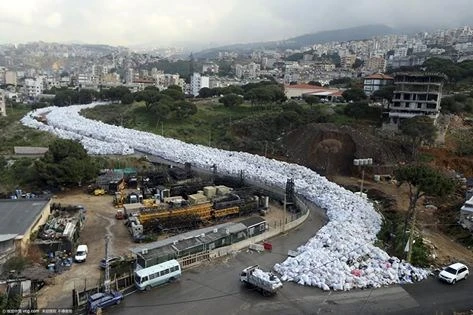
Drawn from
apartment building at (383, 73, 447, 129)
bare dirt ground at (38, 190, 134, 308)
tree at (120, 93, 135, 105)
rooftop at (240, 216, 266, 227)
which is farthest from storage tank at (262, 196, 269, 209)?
tree at (120, 93, 135, 105)

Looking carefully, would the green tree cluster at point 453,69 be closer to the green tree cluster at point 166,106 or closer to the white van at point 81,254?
the green tree cluster at point 166,106

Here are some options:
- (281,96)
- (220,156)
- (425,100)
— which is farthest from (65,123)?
(425,100)

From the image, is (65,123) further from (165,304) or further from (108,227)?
(165,304)

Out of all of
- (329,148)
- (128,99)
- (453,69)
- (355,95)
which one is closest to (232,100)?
(355,95)

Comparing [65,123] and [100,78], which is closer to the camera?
[65,123]

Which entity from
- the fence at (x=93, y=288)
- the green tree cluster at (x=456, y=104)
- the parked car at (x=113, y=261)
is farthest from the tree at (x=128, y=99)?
the fence at (x=93, y=288)

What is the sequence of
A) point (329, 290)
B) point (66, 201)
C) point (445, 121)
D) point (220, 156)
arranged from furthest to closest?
point (445, 121) → point (220, 156) → point (66, 201) → point (329, 290)
